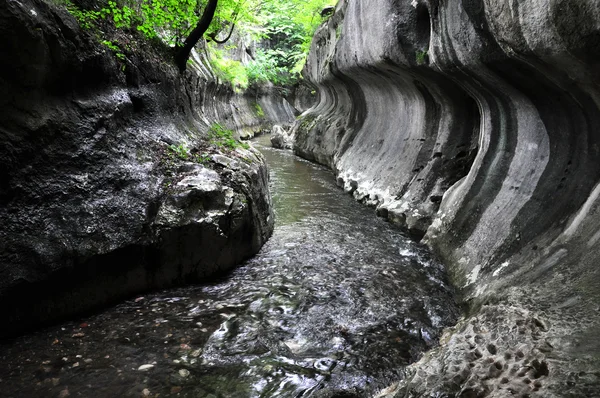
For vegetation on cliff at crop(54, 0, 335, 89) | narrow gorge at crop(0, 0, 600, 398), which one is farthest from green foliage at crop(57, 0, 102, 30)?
narrow gorge at crop(0, 0, 600, 398)

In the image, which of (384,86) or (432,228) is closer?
(432,228)

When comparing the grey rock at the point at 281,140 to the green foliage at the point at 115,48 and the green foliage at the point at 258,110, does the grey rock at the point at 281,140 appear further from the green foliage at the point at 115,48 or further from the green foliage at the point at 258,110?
the green foliage at the point at 115,48

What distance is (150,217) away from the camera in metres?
5.89

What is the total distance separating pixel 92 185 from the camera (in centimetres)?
547

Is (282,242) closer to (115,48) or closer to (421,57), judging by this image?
(115,48)

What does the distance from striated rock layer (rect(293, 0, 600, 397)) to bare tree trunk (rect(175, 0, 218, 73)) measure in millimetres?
4184

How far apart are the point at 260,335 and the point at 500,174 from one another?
16.4 ft

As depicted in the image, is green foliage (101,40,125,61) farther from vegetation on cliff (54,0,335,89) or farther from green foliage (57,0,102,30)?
green foliage (57,0,102,30)

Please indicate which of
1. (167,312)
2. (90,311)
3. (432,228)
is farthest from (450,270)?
(90,311)

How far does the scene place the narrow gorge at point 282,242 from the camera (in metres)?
3.90

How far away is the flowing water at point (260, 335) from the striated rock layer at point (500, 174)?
78cm

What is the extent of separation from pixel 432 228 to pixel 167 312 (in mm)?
5397

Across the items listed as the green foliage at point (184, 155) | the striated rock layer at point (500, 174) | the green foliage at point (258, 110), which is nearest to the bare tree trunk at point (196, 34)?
the green foliage at point (184, 155)

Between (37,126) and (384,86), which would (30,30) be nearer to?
(37,126)
